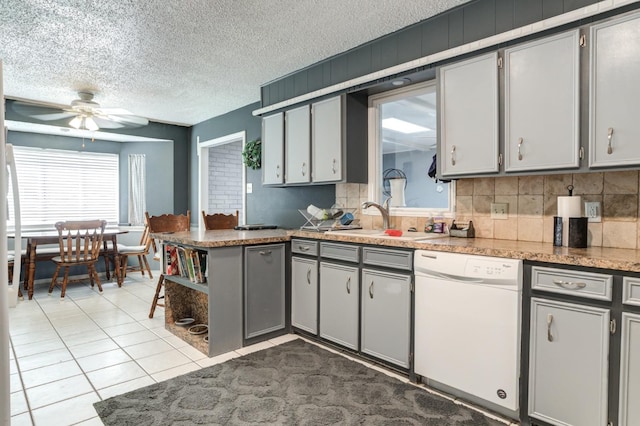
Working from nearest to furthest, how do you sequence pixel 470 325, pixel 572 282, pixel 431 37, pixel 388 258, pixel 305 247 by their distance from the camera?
pixel 572 282, pixel 470 325, pixel 388 258, pixel 431 37, pixel 305 247

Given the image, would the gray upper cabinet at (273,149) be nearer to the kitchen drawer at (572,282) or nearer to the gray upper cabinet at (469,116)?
the gray upper cabinet at (469,116)

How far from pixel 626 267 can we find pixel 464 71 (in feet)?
4.81

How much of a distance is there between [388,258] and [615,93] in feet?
4.89

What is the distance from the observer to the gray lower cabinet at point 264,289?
301 centimetres

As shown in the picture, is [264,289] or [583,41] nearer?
[583,41]

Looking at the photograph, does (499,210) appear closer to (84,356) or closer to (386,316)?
(386,316)

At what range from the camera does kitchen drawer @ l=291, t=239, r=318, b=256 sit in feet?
9.98

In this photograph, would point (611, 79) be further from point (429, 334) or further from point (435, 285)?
point (429, 334)

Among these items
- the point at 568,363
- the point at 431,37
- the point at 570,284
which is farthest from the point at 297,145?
the point at 568,363

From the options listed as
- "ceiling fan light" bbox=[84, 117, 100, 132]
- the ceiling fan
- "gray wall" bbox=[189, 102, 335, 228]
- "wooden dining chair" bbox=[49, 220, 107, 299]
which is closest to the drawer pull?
"gray wall" bbox=[189, 102, 335, 228]

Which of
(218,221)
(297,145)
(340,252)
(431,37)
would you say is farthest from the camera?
(218,221)

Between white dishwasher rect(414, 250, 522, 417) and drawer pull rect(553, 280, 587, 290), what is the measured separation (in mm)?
165

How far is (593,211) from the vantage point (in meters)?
2.13

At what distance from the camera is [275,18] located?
2.69 m
